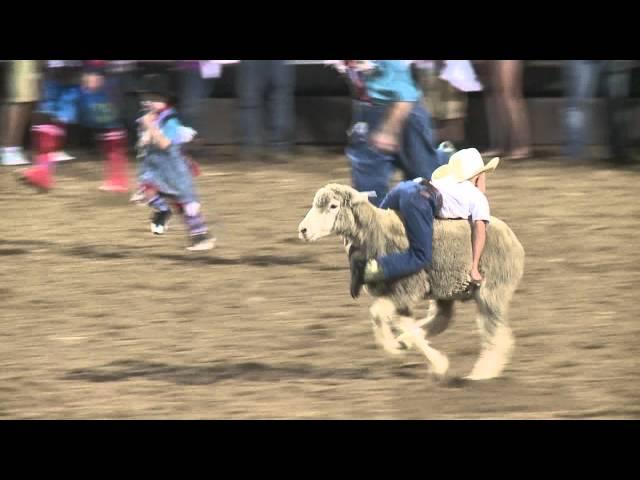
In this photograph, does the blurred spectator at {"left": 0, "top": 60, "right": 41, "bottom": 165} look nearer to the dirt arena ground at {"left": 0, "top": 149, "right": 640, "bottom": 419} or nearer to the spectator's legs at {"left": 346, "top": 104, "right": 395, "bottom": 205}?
the dirt arena ground at {"left": 0, "top": 149, "right": 640, "bottom": 419}

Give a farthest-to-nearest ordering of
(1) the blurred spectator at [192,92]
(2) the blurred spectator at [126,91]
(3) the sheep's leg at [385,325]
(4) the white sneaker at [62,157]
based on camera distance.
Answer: (4) the white sneaker at [62,157], (1) the blurred spectator at [192,92], (2) the blurred spectator at [126,91], (3) the sheep's leg at [385,325]

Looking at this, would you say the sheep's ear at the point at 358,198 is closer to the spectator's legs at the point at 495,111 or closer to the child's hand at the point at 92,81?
the spectator's legs at the point at 495,111

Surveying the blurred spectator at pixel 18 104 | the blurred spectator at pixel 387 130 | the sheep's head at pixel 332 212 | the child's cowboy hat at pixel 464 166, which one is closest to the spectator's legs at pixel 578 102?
the blurred spectator at pixel 387 130

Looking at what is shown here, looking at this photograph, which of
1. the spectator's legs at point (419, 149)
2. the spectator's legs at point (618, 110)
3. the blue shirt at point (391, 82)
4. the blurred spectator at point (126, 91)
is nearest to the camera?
the spectator's legs at point (419, 149)

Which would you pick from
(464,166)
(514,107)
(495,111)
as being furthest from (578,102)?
(464,166)

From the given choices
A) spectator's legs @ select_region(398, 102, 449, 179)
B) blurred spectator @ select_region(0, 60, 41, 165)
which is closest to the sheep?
spectator's legs @ select_region(398, 102, 449, 179)

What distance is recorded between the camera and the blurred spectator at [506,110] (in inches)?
216

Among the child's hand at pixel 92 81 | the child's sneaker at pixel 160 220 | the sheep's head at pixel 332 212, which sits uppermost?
the child's hand at pixel 92 81

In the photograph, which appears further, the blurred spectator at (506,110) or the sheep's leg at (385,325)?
the blurred spectator at (506,110)

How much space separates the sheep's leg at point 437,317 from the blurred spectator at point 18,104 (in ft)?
5.85

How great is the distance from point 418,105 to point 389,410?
116 centimetres

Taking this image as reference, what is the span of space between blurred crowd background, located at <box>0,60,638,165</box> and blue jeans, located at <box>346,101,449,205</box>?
0.22 m

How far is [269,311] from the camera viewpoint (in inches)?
209
